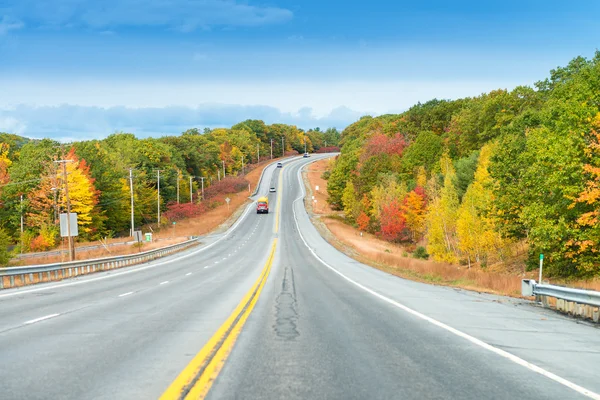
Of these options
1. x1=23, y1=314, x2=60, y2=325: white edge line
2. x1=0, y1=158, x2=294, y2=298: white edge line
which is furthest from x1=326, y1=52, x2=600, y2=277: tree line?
x1=23, y1=314, x2=60, y2=325: white edge line

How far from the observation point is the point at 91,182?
7644cm

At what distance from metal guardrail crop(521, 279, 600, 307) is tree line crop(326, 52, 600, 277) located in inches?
597

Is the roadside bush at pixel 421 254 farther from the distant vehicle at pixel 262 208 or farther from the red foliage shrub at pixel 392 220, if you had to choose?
the distant vehicle at pixel 262 208

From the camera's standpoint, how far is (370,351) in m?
7.65

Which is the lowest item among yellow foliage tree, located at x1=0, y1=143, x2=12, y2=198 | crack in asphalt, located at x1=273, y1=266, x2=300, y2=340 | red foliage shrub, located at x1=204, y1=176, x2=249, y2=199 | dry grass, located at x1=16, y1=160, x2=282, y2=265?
dry grass, located at x1=16, y1=160, x2=282, y2=265

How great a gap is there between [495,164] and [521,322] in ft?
106

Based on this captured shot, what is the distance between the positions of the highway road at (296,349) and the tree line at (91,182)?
34.1 metres

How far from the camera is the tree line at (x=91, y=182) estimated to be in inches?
2712

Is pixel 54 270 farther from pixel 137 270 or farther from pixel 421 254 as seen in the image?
pixel 421 254

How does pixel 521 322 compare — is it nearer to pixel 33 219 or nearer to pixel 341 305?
pixel 341 305

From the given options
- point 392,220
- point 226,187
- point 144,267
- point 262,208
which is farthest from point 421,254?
point 226,187

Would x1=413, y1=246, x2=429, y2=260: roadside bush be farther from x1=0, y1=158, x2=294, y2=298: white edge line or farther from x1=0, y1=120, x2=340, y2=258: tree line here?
x1=0, y1=120, x2=340, y2=258: tree line

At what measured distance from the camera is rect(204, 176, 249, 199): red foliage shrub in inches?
4921

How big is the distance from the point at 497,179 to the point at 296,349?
36233 millimetres
